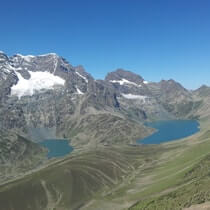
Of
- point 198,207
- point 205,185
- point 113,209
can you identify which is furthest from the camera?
Result: point 113,209

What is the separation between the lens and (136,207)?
17988 centimetres

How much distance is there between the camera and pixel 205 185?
174500mm

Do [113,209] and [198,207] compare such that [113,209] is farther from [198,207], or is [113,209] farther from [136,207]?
[198,207]

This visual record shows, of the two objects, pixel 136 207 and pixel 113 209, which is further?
pixel 113 209

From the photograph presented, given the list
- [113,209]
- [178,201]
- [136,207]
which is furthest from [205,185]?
[113,209]

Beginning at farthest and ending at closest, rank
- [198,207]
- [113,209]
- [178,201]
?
1. [113,209]
2. [178,201]
3. [198,207]

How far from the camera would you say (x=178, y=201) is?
162 meters

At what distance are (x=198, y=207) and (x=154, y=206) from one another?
42.8m

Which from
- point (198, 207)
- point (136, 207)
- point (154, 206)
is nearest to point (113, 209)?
point (136, 207)

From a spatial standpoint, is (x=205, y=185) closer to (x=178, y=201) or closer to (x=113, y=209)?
(x=178, y=201)

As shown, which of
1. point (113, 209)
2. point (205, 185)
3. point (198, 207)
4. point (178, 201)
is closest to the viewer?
point (198, 207)

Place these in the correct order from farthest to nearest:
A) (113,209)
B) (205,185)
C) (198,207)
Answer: (113,209)
(205,185)
(198,207)

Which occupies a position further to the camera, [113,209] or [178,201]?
[113,209]

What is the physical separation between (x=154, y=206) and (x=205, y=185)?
3288 cm
